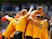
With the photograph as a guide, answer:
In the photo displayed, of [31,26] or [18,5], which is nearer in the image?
[31,26]

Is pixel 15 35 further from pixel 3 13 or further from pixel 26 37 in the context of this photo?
pixel 3 13

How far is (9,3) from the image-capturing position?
5164mm

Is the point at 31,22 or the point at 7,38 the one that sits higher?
the point at 31,22

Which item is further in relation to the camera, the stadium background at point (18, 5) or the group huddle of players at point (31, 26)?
the stadium background at point (18, 5)

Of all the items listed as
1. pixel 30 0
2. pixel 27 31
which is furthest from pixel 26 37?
pixel 30 0

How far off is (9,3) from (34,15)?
310 centimetres

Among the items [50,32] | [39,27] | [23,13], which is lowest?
[50,32]

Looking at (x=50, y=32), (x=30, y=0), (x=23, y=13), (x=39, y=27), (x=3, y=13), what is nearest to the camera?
(x=39, y=27)

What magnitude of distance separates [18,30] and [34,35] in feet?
0.68

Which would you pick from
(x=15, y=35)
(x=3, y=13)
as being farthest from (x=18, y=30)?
(x=3, y=13)

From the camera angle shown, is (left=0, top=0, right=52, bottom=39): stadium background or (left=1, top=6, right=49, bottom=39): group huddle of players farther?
(left=0, top=0, right=52, bottom=39): stadium background

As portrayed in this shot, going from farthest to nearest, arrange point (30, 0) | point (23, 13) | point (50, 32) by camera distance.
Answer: point (30, 0) < point (50, 32) < point (23, 13)

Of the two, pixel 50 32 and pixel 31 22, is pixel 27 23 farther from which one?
pixel 50 32

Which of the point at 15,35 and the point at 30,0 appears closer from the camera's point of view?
the point at 15,35
